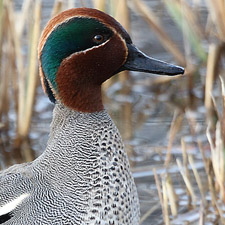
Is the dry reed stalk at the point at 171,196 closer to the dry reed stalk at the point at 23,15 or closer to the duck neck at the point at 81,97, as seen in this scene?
the duck neck at the point at 81,97

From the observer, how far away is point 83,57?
3.57 meters

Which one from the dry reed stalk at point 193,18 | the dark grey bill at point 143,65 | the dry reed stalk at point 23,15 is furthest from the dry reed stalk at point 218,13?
the dark grey bill at point 143,65

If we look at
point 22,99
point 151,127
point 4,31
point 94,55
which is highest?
point 94,55

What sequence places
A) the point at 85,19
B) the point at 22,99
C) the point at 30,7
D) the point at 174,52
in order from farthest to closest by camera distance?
the point at 174,52 → the point at 30,7 → the point at 22,99 → the point at 85,19

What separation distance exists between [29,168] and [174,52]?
321 cm

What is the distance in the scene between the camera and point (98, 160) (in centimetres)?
362

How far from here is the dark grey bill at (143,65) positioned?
3.65 metres

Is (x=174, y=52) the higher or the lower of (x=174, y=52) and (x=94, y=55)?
the lower

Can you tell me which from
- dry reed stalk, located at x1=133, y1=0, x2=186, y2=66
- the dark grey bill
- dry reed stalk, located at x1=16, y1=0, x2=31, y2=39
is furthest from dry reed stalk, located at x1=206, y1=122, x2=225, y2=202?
dry reed stalk, located at x1=133, y1=0, x2=186, y2=66

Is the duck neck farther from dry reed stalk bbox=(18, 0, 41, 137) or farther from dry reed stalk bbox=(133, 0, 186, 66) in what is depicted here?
dry reed stalk bbox=(133, 0, 186, 66)

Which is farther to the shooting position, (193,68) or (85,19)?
(193,68)

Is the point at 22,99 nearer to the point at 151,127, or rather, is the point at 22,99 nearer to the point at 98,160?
the point at 151,127

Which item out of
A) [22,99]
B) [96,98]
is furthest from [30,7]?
[96,98]

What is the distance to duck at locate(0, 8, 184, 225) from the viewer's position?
11.5 feet
